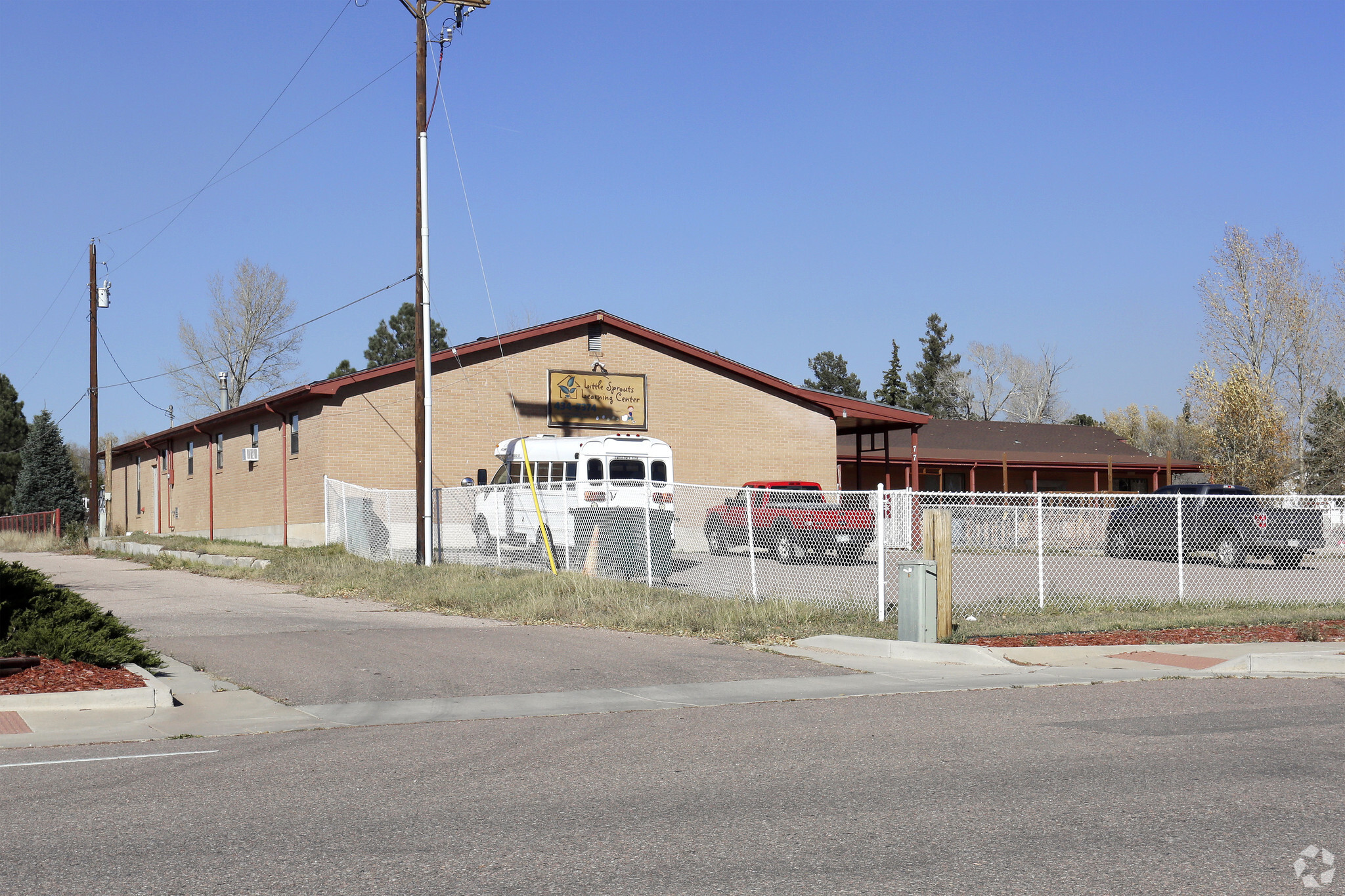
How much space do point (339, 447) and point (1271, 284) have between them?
120 feet

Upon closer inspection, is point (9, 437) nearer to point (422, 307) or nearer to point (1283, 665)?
point (422, 307)

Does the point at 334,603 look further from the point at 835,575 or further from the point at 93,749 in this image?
the point at 93,749

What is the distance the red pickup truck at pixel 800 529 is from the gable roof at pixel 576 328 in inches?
475

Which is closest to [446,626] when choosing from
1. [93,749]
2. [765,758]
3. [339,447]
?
[93,749]

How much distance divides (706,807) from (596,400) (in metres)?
25.2

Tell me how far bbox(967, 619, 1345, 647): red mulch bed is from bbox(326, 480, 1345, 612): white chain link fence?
1.44 m

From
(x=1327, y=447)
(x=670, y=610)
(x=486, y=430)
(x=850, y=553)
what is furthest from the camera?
(x=1327, y=447)

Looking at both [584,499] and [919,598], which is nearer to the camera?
[919,598]

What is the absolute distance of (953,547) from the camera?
59.9 ft

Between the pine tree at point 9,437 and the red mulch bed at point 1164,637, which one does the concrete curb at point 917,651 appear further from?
the pine tree at point 9,437

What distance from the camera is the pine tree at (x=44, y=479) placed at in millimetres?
58969

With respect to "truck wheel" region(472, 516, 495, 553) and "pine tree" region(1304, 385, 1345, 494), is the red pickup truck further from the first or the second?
"pine tree" region(1304, 385, 1345, 494)

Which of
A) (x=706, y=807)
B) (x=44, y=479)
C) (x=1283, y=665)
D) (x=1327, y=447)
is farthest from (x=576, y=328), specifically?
(x=44, y=479)

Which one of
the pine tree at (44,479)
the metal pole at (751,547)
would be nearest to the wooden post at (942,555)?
the metal pole at (751,547)
